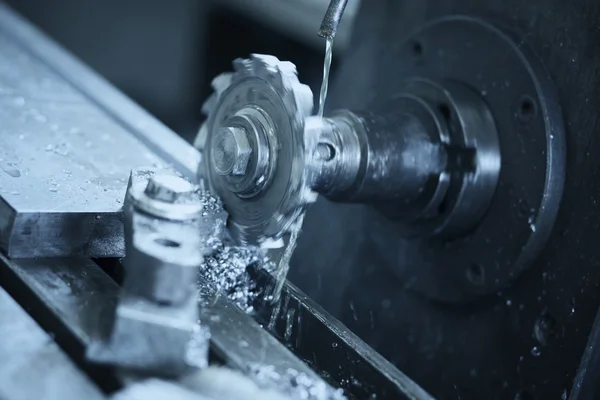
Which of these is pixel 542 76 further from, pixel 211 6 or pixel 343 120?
pixel 211 6

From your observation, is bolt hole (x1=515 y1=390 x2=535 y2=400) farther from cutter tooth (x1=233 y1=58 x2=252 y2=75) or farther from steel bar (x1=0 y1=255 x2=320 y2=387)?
cutter tooth (x1=233 y1=58 x2=252 y2=75)

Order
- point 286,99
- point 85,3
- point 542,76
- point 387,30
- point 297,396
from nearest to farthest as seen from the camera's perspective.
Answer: point 297,396 < point 286,99 < point 542,76 < point 387,30 < point 85,3

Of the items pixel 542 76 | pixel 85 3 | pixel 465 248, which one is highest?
pixel 542 76

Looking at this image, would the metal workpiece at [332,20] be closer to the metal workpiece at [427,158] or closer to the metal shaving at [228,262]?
the metal workpiece at [427,158]

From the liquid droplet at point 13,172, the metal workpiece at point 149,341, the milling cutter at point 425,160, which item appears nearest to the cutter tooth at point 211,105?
the milling cutter at point 425,160

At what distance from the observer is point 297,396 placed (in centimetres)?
62

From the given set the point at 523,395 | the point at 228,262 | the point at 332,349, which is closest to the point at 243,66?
the point at 228,262

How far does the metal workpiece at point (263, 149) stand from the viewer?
74cm

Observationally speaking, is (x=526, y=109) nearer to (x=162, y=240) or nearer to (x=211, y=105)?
(x=211, y=105)

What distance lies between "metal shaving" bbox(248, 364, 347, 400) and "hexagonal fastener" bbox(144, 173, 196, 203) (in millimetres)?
156

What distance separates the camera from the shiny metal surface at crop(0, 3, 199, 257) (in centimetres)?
73

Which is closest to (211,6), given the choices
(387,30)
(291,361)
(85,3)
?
(85,3)

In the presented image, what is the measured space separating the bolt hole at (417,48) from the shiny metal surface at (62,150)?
0.33 m

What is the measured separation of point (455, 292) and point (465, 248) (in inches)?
2.3
